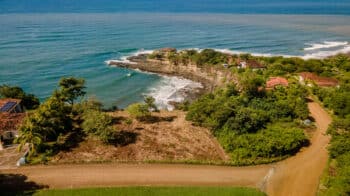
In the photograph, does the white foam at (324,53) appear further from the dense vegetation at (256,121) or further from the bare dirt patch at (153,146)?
the bare dirt patch at (153,146)

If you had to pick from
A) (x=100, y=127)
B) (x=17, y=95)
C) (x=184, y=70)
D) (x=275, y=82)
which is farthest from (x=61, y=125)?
(x=184, y=70)

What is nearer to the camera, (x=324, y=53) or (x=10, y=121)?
(x=10, y=121)

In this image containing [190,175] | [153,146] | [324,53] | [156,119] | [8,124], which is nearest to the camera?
[190,175]

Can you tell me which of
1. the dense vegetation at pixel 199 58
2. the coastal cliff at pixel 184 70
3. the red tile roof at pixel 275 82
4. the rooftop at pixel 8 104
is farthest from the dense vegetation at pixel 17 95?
the red tile roof at pixel 275 82

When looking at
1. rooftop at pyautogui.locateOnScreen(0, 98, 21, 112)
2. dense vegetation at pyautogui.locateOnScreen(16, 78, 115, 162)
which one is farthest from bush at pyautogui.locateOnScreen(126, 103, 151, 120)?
rooftop at pyautogui.locateOnScreen(0, 98, 21, 112)

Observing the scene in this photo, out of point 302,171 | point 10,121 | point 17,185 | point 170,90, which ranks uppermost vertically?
point 10,121

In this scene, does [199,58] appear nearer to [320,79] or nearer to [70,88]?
[320,79]

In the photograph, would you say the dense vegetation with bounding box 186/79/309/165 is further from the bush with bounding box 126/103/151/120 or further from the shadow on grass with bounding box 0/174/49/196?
the shadow on grass with bounding box 0/174/49/196
